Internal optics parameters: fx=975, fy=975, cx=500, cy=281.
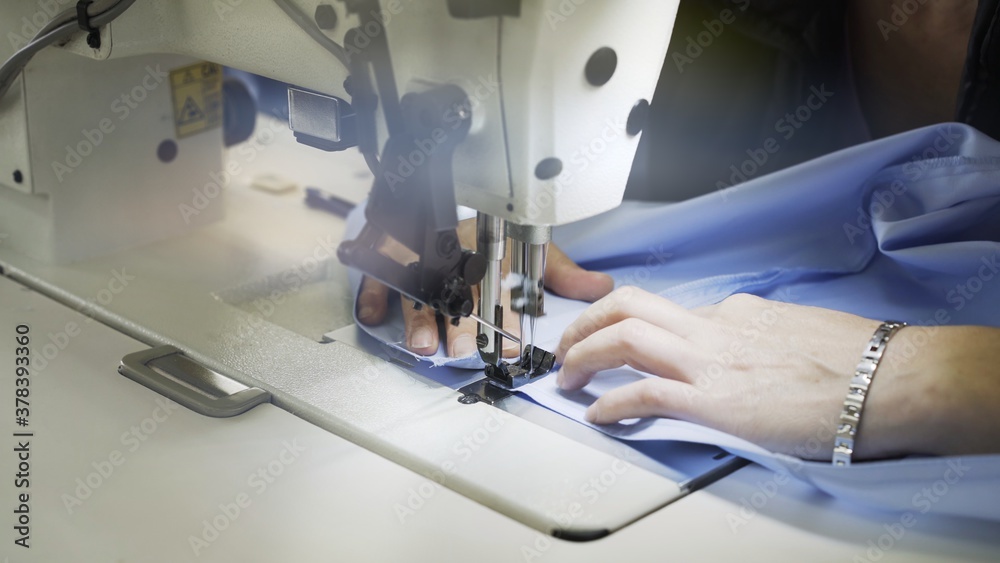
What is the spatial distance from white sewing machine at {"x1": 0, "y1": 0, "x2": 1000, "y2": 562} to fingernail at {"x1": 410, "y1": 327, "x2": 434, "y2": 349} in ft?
0.11

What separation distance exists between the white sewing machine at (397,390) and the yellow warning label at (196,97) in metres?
0.21

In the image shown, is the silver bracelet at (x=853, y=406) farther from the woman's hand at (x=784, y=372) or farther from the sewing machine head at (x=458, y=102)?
the sewing machine head at (x=458, y=102)

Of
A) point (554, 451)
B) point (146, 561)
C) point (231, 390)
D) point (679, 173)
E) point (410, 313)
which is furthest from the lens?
point (679, 173)

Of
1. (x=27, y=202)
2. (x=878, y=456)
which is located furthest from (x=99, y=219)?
(x=878, y=456)

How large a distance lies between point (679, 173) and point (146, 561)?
1.04 m

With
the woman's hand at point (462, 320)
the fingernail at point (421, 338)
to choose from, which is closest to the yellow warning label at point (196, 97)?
the woman's hand at point (462, 320)

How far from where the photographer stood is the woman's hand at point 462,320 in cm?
101

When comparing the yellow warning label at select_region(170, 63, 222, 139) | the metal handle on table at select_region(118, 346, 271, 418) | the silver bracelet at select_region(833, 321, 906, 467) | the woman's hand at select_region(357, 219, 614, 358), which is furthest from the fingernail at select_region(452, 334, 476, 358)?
the yellow warning label at select_region(170, 63, 222, 139)

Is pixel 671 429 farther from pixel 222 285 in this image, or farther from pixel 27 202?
pixel 27 202

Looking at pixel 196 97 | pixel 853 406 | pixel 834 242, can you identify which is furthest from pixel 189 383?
pixel 834 242

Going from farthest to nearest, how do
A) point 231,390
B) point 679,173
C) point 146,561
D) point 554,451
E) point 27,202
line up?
1. point 679,173
2. point 27,202
3. point 231,390
4. point 554,451
5. point 146,561

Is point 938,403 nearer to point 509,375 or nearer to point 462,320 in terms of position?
point 509,375

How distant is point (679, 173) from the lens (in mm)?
1524

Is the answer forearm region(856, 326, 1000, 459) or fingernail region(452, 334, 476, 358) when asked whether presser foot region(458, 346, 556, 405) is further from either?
forearm region(856, 326, 1000, 459)
